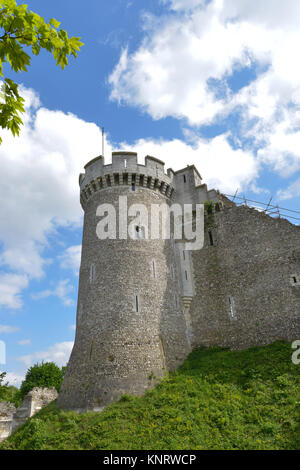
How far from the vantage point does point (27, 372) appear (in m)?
38.0

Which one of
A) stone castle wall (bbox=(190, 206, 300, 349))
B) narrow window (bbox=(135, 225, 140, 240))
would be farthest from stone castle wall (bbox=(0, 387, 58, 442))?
narrow window (bbox=(135, 225, 140, 240))

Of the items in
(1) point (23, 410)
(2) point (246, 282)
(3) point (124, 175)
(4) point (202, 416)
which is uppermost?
(3) point (124, 175)

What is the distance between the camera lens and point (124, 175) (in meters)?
22.5

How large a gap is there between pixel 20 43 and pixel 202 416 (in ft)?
46.4

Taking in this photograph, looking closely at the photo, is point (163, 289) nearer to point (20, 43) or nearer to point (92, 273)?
point (92, 273)

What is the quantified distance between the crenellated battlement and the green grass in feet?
38.8

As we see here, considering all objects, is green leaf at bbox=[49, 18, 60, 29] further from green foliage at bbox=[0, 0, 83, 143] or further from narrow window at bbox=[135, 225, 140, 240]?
narrow window at bbox=[135, 225, 140, 240]

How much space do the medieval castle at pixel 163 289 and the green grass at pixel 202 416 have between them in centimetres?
123

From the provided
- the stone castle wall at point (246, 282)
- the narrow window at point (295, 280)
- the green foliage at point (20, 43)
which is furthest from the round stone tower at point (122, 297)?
the green foliage at point (20, 43)

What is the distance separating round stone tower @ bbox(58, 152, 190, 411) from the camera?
1709cm

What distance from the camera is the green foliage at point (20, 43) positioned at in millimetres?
4660

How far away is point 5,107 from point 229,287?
18.2 metres

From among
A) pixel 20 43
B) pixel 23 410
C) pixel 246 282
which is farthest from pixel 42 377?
pixel 20 43
